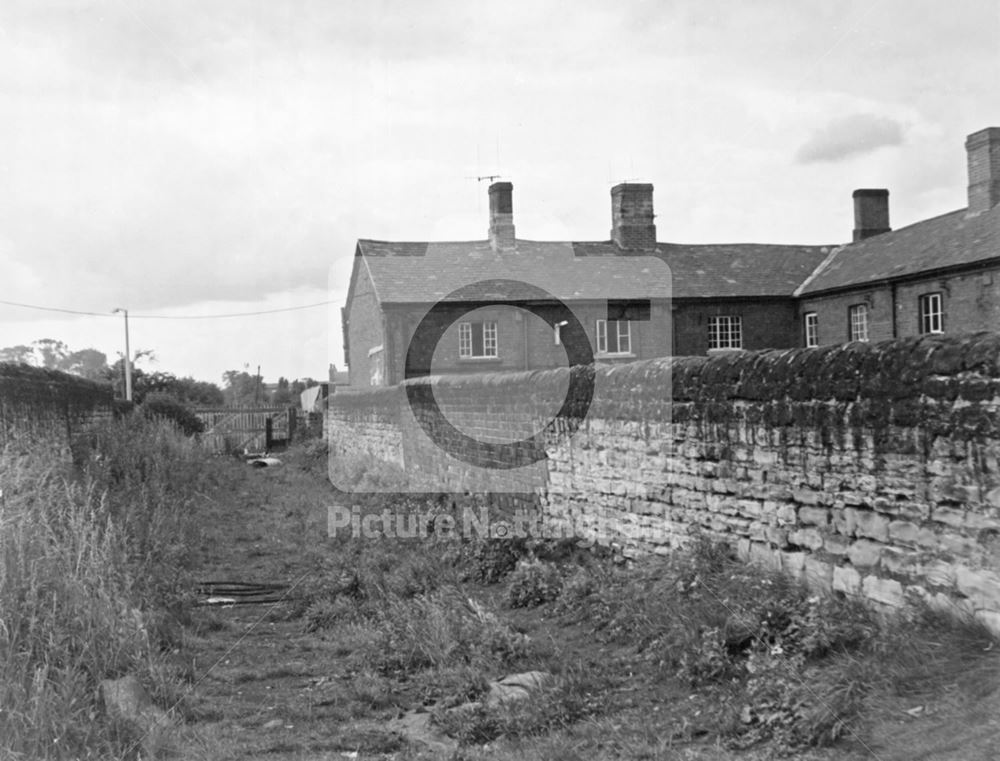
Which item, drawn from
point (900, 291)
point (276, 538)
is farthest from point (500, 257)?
point (276, 538)

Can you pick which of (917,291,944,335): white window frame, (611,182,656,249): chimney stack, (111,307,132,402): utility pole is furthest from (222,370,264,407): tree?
(917,291,944,335): white window frame

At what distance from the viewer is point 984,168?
27656 mm

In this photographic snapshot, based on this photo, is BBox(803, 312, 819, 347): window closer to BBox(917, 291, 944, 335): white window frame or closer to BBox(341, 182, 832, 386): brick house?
BBox(341, 182, 832, 386): brick house

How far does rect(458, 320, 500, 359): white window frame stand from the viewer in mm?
31594

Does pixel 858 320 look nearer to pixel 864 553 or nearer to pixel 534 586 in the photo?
pixel 534 586

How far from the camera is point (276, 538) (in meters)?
12.6

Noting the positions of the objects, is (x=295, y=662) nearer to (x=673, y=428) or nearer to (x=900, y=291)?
(x=673, y=428)

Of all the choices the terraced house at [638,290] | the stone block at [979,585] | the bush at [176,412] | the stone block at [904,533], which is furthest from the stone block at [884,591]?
the bush at [176,412]

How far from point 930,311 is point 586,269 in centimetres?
1176

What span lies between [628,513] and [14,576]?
5213mm

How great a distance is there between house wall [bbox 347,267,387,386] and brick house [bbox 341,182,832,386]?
9 cm

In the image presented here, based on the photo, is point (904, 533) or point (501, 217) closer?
point (904, 533)

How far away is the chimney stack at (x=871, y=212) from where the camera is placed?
36.2m

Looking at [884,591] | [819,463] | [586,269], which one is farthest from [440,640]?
[586,269]
